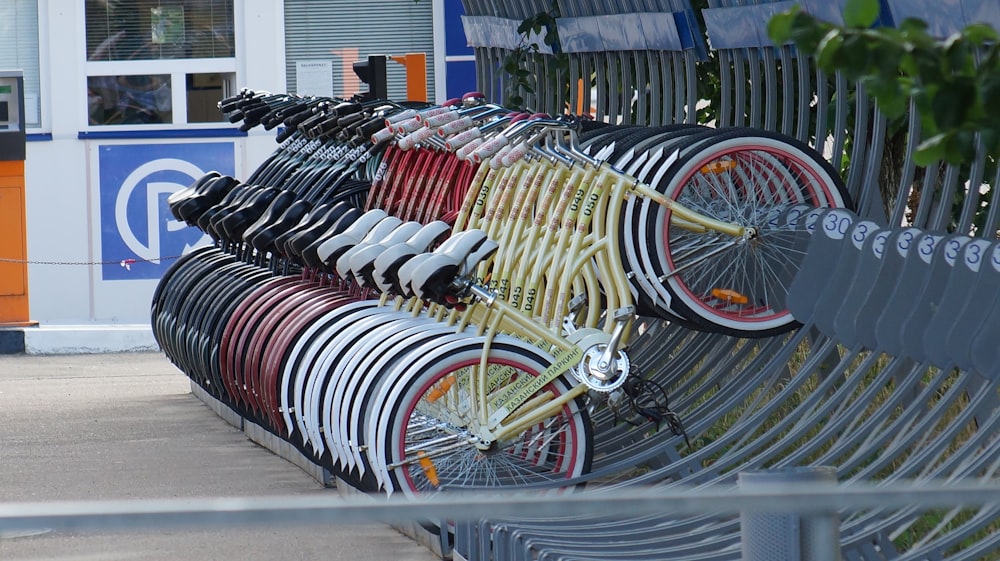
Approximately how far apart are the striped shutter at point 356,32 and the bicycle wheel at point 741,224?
11205mm

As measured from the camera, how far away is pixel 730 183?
5.66m

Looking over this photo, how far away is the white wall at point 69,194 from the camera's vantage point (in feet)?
53.1

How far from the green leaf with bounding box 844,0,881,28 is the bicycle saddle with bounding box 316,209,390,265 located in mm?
4608

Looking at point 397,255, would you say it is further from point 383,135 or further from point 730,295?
point 383,135

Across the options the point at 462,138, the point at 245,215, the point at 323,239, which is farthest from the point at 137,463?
the point at 462,138

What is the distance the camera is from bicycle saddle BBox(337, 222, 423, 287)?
5.95m

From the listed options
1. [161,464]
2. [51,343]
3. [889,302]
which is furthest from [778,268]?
[51,343]

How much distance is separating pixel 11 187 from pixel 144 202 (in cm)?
274

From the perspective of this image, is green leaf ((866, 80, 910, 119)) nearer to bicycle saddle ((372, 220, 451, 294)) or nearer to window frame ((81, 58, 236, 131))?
bicycle saddle ((372, 220, 451, 294))

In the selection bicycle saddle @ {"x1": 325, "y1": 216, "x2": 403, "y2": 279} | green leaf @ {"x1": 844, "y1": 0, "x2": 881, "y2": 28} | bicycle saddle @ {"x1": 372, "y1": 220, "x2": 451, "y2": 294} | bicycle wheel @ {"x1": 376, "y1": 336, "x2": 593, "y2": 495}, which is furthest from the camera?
bicycle saddle @ {"x1": 325, "y1": 216, "x2": 403, "y2": 279}

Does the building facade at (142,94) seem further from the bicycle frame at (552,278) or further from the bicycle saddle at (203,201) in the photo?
the bicycle frame at (552,278)

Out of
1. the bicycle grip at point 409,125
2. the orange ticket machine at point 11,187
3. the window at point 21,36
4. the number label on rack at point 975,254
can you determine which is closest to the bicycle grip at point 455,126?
the bicycle grip at point 409,125

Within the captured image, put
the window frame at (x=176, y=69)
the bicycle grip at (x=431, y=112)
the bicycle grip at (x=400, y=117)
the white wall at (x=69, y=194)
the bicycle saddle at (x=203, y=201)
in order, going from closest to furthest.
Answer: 1. the bicycle grip at (x=431, y=112)
2. the bicycle grip at (x=400, y=117)
3. the bicycle saddle at (x=203, y=201)
4. the white wall at (x=69, y=194)
5. the window frame at (x=176, y=69)

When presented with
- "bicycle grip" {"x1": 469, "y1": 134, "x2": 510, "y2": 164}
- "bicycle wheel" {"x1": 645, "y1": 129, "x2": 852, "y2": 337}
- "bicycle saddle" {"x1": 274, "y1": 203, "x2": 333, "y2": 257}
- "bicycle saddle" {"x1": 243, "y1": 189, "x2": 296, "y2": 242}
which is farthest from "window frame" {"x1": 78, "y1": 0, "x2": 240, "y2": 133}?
"bicycle wheel" {"x1": 645, "y1": 129, "x2": 852, "y2": 337}
